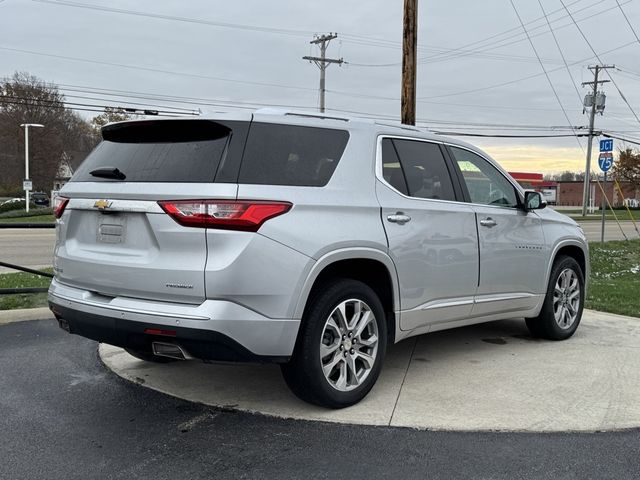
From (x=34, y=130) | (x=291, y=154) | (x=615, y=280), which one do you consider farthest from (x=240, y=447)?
(x=34, y=130)

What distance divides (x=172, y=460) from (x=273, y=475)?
0.58 metres

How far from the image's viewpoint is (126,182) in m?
3.89

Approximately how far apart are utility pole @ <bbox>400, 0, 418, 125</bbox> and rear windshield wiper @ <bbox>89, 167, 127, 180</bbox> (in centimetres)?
794

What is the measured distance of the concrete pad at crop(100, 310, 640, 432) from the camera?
4086mm

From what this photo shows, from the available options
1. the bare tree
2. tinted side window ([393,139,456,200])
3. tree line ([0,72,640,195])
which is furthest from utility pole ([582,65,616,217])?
tinted side window ([393,139,456,200])

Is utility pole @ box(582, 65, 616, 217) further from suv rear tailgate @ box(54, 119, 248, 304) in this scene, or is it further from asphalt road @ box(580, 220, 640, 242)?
suv rear tailgate @ box(54, 119, 248, 304)

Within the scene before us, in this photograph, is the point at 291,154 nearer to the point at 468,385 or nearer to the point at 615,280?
the point at 468,385

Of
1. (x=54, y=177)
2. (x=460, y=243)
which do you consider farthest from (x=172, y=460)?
(x=54, y=177)

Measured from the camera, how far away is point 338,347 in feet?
13.5

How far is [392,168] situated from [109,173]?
1960mm

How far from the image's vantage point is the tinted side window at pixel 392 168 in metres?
4.54

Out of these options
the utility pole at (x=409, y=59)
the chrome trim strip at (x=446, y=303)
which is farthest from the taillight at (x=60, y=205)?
the utility pole at (x=409, y=59)

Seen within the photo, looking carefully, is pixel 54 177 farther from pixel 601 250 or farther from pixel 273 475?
pixel 273 475

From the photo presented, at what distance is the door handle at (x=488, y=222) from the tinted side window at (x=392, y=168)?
3.03 ft
